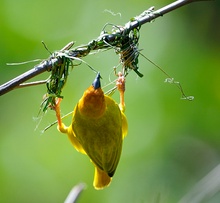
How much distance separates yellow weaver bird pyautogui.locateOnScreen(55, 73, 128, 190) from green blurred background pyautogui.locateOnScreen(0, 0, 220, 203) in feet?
5.53

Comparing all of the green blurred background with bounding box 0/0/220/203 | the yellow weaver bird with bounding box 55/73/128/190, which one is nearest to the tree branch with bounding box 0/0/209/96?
the yellow weaver bird with bounding box 55/73/128/190

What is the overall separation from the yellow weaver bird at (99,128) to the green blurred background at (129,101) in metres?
1.69

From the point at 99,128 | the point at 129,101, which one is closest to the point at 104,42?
the point at 99,128

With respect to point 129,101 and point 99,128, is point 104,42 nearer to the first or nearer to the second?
point 99,128

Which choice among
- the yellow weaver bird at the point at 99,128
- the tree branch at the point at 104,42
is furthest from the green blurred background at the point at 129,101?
the tree branch at the point at 104,42

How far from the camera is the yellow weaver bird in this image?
9.23 feet

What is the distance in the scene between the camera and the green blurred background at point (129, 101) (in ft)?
16.4

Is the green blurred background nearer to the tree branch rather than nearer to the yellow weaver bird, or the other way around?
the yellow weaver bird

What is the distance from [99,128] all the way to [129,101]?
2296 mm

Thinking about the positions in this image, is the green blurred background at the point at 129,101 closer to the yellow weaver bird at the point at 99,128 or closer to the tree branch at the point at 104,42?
the yellow weaver bird at the point at 99,128

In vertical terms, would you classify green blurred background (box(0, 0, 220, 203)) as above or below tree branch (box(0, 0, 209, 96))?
below

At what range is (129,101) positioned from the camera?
518 centimetres

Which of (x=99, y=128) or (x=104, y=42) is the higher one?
(x=104, y=42)

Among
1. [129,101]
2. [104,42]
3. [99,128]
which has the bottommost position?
[129,101]
